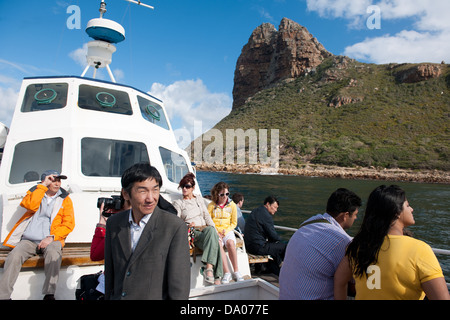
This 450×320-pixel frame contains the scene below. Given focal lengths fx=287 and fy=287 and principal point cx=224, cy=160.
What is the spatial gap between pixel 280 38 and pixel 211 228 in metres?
132

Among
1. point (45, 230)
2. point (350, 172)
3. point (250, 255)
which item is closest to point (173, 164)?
point (250, 255)

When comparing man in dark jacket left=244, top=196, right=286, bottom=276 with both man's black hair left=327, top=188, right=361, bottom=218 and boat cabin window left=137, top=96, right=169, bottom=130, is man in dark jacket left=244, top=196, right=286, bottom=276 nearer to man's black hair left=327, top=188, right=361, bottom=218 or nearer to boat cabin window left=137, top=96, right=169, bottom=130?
man's black hair left=327, top=188, right=361, bottom=218

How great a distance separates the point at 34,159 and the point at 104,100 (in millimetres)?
1744

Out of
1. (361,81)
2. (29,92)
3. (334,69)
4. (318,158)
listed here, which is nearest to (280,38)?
(334,69)

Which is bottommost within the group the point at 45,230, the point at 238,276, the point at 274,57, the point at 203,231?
the point at 238,276

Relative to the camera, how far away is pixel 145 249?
1852 mm

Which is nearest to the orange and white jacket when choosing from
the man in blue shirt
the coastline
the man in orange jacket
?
the man in orange jacket

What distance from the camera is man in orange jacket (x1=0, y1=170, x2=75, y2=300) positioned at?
3172 mm

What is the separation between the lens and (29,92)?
570 centimetres

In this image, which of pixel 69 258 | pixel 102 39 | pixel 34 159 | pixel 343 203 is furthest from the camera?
pixel 102 39

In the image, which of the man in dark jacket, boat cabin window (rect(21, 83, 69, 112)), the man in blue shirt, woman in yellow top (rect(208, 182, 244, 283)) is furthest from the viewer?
boat cabin window (rect(21, 83, 69, 112))

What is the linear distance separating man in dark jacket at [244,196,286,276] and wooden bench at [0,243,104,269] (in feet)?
9.48

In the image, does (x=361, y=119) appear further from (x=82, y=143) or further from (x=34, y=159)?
(x=34, y=159)

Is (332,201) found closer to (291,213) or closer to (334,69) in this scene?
(291,213)
